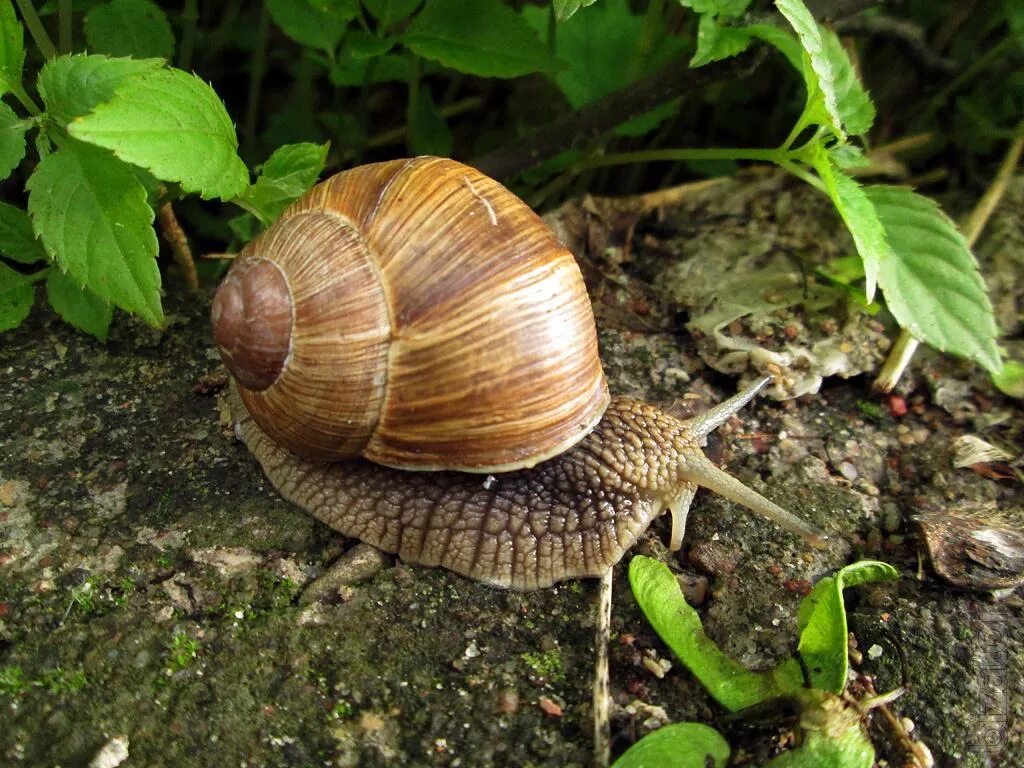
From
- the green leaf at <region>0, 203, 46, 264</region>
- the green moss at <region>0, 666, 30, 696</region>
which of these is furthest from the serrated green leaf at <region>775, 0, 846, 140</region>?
the green moss at <region>0, 666, 30, 696</region>

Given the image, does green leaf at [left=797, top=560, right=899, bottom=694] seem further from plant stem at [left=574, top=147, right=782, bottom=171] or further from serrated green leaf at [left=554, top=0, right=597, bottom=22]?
serrated green leaf at [left=554, top=0, right=597, bottom=22]

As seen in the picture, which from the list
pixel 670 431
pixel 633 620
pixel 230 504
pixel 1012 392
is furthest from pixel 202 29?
pixel 1012 392

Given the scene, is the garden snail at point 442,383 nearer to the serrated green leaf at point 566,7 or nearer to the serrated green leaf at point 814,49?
the serrated green leaf at point 566,7

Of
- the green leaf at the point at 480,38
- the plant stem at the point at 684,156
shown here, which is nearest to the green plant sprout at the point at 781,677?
the plant stem at the point at 684,156

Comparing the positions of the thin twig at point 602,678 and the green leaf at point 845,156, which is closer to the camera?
the thin twig at point 602,678

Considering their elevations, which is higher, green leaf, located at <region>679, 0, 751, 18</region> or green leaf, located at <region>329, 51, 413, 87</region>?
green leaf, located at <region>679, 0, 751, 18</region>

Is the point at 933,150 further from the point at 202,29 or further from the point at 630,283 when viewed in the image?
the point at 202,29

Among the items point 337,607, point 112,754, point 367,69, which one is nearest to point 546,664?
point 337,607
